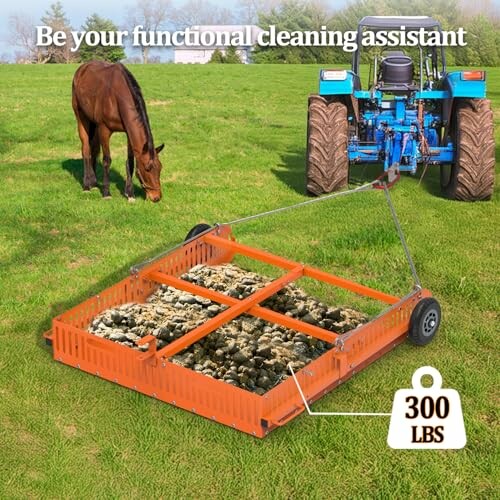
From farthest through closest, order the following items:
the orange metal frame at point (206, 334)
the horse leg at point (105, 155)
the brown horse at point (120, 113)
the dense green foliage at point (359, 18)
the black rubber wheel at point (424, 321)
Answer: the dense green foliage at point (359, 18) → the horse leg at point (105, 155) → the brown horse at point (120, 113) → the black rubber wheel at point (424, 321) → the orange metal frame at point (206, 334)

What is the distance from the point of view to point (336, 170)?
36.7 ft

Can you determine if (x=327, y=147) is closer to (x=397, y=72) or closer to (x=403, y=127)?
(x=403, y=127)

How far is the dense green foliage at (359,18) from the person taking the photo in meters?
49.0

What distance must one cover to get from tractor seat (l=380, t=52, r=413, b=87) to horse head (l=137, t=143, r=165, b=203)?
3.41 meters

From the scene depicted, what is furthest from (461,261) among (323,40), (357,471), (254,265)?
(323,40)

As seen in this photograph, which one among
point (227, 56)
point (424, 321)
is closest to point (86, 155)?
point (424, 321)

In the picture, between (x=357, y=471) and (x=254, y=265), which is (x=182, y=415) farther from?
(x=254, y=265)

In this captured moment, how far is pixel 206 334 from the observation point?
20.6 ft

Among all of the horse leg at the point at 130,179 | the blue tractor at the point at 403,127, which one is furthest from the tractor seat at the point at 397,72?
the horse leg at the point at 130,179

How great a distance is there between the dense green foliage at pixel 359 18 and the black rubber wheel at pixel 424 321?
43.0 m

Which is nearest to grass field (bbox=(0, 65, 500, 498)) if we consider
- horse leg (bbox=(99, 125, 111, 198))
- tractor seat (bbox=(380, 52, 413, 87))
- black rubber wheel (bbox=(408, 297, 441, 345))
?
black rubber wheel (bbox=(408, 297, 441, 345))

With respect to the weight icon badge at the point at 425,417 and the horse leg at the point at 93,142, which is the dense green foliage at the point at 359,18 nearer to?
the horse leg at the point at 93,142

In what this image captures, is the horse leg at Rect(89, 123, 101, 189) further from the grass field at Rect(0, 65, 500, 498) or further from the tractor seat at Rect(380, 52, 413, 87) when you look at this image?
the tractor seat at Rect(380, 52, 413, 87)

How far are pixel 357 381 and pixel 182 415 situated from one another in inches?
52.2
